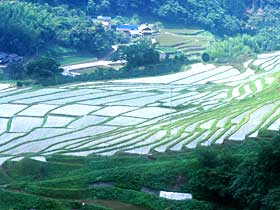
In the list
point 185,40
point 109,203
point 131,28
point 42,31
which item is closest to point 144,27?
point 131,28

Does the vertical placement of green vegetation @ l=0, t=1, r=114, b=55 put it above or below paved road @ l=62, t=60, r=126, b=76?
above

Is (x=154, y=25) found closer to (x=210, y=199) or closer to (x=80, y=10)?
(x=80, y=10)

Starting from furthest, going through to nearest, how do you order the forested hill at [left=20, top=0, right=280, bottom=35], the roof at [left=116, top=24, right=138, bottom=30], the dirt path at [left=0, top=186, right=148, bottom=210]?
the forested hill at [left=20, top=0, right=280, bottom=35]
the roof at [left=116, top=24, right=138, bottom=30]
the dirt path at [left=0, top=186, right=148, bottom=210]

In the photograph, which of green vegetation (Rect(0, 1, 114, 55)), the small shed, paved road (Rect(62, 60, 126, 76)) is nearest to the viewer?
paved road (Rect(62, 60, 126, 76))

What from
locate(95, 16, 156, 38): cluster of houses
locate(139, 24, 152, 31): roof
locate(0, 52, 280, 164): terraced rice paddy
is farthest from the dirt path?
locate(139, 24, 152, 31): roof

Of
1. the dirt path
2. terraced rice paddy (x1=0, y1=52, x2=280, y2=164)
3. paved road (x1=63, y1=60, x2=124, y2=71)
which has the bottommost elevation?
paved road (x1=63, y1=60, x2=124, y2=71)

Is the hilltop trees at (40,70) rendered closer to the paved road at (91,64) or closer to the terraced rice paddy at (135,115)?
the terraced rice paddy at (135,115)

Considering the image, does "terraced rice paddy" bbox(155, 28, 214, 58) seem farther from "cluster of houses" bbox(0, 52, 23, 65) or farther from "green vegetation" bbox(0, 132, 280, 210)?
"green vegetation" bbox(0, 132, 280, 210)
